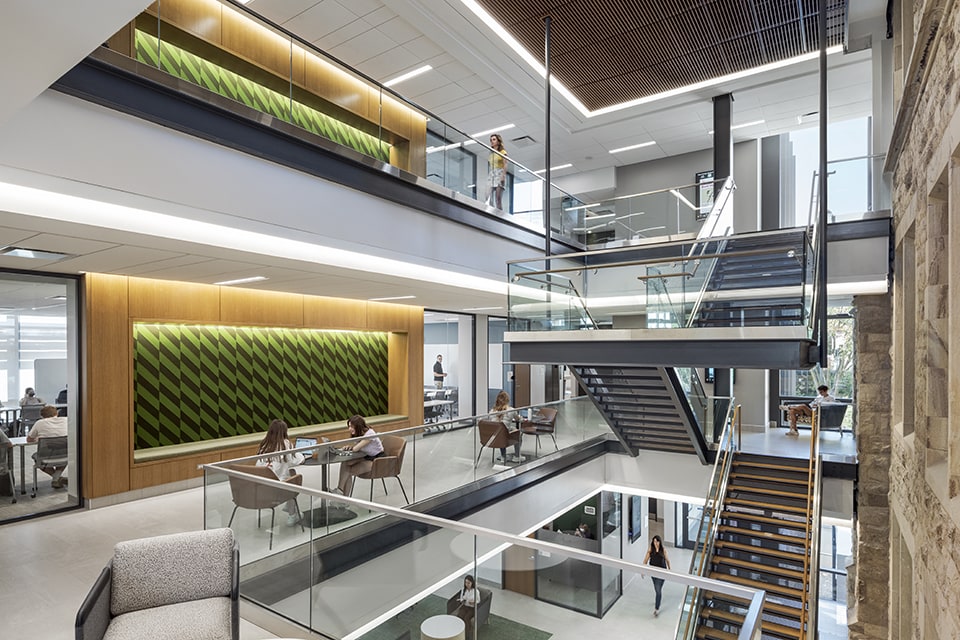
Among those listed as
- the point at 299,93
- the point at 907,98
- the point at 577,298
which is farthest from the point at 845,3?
the point at 299,93

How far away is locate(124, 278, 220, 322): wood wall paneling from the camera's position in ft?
26.0

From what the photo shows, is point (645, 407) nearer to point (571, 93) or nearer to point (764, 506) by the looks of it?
point (764, 506)

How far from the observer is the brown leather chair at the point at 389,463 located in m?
6.56

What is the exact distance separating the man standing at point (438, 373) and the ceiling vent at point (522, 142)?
19.8ft

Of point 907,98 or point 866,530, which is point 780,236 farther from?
point 866,530

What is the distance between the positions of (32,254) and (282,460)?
339 cm

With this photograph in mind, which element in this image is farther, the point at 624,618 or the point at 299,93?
the point at 299,93

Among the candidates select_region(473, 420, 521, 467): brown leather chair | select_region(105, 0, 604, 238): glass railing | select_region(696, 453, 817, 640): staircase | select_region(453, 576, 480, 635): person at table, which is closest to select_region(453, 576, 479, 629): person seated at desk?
select_region(453, 576, 480, 635): person at table

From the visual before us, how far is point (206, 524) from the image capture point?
490 centimetres

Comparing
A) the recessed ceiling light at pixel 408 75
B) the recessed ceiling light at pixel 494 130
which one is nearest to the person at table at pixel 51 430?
the recessed ceiling light at pixel 408 75

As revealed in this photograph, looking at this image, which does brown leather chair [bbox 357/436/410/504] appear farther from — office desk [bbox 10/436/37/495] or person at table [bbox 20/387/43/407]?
person at table [bbox 20/387/43/407]

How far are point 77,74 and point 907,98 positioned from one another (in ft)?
21.4

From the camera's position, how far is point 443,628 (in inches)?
131

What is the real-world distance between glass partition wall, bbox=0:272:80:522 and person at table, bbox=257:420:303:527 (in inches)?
109
